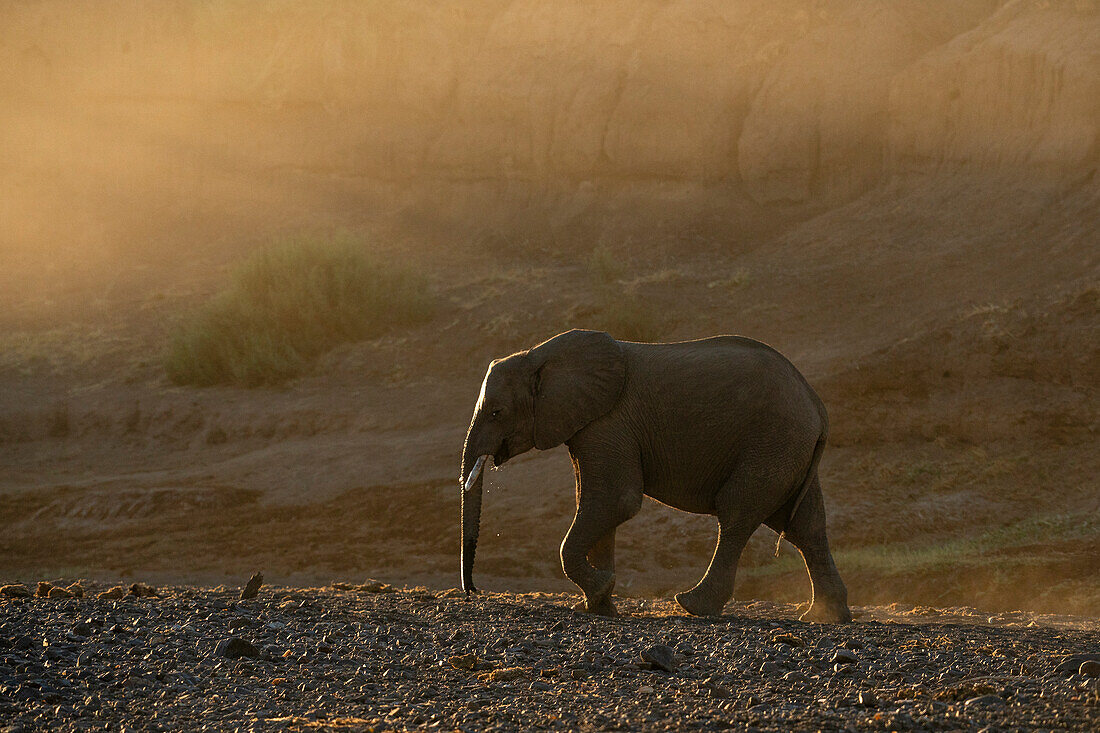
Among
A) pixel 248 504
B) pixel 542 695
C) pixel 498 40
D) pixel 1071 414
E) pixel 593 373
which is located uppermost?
pixel 498 40

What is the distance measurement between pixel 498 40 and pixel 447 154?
3.91m

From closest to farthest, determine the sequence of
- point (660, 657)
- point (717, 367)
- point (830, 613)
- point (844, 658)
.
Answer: point (660, 657) → point (844, 658) → point (717, 367) → point (830, 613)

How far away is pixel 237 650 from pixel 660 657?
2150 mm

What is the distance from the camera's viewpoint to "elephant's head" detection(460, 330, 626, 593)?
8.24 meters

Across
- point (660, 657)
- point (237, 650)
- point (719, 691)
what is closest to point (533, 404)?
point (660, 657)

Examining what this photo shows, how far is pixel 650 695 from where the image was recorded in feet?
18.5

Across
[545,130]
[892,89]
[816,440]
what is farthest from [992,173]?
[816,440]

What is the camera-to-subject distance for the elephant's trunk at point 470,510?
821 centimetres

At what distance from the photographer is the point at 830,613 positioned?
8.49 m

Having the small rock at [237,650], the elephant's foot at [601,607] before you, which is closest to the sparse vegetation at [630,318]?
the elephant's foot at [601,607]

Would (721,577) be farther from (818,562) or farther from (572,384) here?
(572,384)

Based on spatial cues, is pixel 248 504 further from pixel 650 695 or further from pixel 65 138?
pixel 65 138

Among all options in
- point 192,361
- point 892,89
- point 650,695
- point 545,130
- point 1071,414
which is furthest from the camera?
point 545,130

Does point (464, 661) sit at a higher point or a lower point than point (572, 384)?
lower
